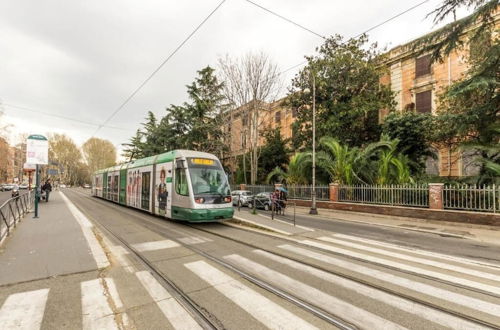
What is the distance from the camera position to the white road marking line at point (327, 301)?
324 centimetres

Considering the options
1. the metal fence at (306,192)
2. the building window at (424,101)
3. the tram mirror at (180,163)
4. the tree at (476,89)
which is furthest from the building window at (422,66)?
the tram mirror at (180,163)

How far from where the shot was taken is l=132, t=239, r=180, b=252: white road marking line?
22.3 feet

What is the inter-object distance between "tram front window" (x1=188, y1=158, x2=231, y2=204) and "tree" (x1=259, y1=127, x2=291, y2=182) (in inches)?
769

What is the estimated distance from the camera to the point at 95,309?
354 cm

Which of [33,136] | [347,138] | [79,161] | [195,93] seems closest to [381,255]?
[33,136]

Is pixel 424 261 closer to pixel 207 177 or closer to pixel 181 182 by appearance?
pixel 207 177

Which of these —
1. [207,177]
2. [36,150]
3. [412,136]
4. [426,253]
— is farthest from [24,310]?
[412,136]

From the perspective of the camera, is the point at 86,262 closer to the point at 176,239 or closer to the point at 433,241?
the point at 176,239

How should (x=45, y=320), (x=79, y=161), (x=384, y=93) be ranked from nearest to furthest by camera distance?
(x=45, y=320) → (x=384, y=93) → (x=79, y=161)

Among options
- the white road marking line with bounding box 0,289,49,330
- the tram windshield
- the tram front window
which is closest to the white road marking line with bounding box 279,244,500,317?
the tram front window

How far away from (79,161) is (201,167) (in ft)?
325

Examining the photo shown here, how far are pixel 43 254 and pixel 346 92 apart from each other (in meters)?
22.2

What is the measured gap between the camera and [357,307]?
3656 millimetres

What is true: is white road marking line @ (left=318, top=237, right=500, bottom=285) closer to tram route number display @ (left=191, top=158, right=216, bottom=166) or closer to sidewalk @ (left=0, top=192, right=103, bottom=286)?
tram route number display @ (left=191, top=158, right=216, bottom=166)
